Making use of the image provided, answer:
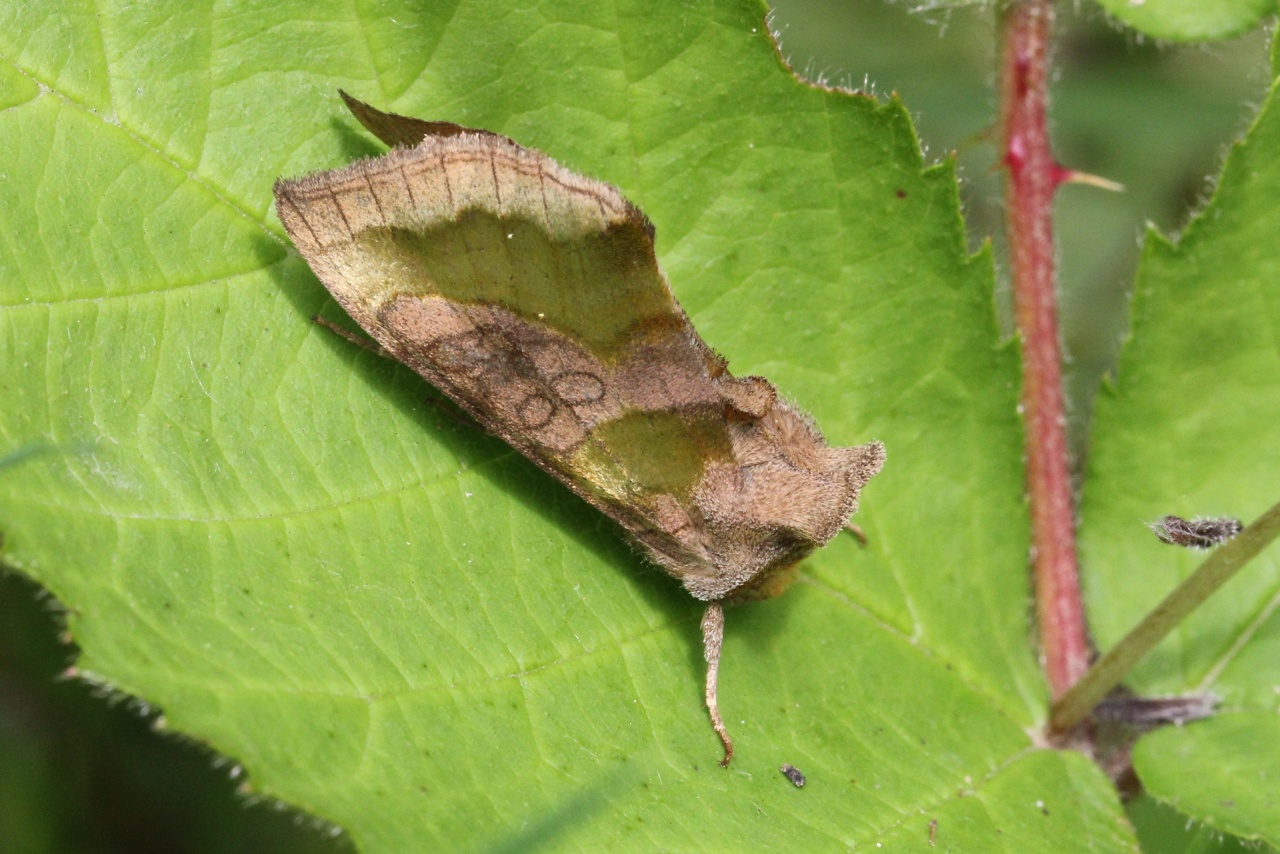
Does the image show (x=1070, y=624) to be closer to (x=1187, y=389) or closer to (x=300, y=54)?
(x=1187, y=389)

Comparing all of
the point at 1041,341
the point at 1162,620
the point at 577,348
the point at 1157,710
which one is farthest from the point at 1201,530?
the point at 577,348

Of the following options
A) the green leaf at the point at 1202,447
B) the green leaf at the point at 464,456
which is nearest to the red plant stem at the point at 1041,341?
the green leaf at the point at 1202,447

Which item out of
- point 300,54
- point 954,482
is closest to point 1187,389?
point 954,482

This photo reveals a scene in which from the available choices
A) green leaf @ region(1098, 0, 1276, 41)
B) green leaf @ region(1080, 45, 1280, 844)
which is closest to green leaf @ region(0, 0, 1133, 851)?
green leaf @ region(1080, 45, 1280, 844)

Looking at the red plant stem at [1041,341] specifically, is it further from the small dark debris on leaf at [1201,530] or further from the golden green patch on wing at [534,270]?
the golden green patch on wing at [534,270]

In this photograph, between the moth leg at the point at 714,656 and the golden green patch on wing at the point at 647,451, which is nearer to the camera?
the moth leg at the point at 714,656

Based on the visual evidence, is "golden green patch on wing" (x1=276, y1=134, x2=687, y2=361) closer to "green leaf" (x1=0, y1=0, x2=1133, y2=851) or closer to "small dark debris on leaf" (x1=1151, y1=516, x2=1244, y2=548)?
"green leaf" (x1=0, y1=0, x2=1133, y2=851)

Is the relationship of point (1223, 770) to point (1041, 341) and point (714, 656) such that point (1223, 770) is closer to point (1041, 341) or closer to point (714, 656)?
point (1041, 341)
